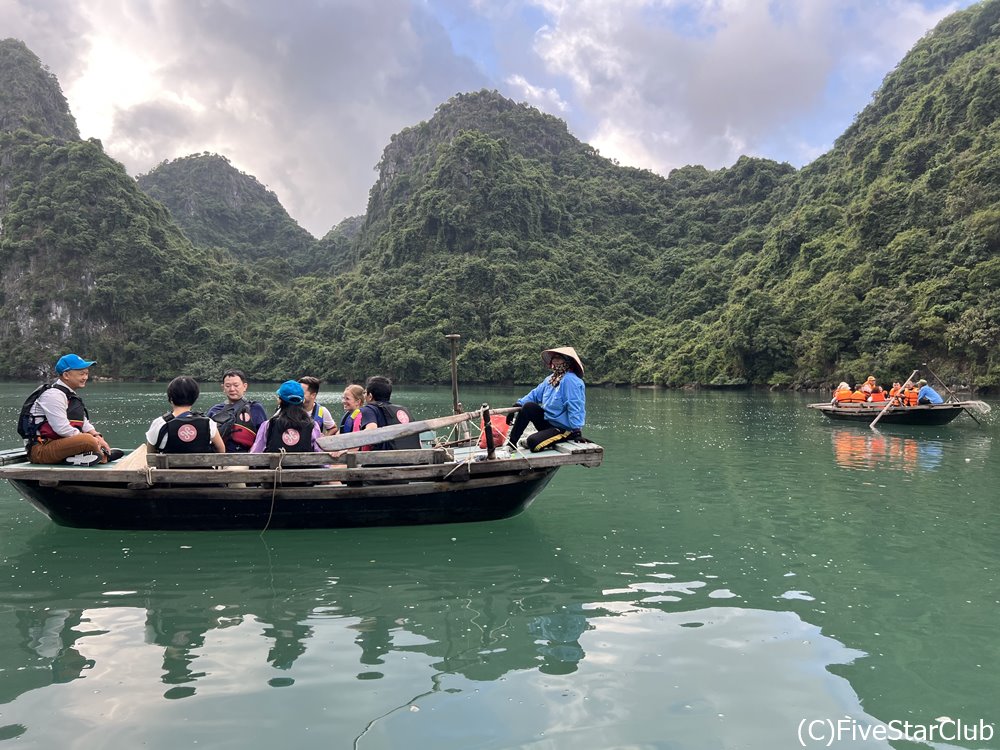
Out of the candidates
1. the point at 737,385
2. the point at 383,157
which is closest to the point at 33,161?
the point at 383,157

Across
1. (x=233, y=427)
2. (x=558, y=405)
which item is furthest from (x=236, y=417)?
(x=558, y=405)

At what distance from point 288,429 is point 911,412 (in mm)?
21165

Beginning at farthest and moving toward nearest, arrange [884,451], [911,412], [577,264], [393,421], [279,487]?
[577,264]
[911,412]
[884,451]
[393,421]
[279,487]

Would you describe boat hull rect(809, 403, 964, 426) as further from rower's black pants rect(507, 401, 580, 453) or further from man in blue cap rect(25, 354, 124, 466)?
man in blue cap rect(25, 354, 124, 466)

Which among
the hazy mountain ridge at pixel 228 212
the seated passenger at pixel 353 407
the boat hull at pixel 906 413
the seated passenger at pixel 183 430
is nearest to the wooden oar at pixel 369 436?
the seated passenger at pixel 353 407

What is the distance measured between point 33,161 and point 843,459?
11467 cm

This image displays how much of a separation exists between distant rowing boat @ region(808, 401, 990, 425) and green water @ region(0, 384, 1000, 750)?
1277 cm

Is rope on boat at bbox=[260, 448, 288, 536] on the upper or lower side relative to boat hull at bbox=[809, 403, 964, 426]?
upper

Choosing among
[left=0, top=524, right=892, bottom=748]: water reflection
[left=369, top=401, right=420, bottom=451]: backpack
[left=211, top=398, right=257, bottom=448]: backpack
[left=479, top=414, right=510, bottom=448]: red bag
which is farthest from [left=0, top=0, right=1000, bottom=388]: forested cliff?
[left=211, top=398, right=257, bottom=448]: backpack

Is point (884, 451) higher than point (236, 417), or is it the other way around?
point (236, 417)

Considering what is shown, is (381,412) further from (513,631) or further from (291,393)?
(513,631)

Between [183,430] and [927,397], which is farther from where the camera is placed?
[927,397]

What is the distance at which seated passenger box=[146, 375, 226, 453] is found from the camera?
7125 mm

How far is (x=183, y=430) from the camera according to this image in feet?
23.7
